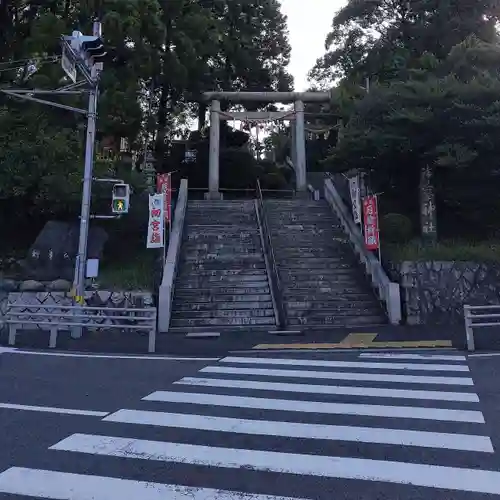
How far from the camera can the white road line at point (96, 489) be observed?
3.45 metres

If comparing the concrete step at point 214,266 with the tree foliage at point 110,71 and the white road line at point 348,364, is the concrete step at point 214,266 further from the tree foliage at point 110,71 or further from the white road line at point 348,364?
the white road line at point 348,364

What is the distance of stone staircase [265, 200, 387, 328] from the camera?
13.5m

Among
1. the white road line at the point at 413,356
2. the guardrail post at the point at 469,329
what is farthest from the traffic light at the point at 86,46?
the guardrail post at the point at 469,329

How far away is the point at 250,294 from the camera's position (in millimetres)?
14250

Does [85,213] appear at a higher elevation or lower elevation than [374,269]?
higher

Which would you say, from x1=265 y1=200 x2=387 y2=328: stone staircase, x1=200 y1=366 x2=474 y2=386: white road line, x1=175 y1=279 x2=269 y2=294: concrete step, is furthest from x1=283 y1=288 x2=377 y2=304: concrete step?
x1=200 y1=366 x2=474 y2=386: white road line

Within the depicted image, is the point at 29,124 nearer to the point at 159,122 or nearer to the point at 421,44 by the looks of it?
the point at 159,122

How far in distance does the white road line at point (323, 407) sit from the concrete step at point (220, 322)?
6584mm

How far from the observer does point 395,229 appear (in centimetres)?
1550

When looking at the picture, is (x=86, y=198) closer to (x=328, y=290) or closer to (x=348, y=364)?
(x=328, y=290)

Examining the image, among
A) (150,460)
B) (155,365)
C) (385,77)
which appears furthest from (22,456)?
(385,77)

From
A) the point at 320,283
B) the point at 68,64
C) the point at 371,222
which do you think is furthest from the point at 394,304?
the point at 68,64

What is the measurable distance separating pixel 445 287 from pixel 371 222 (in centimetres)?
293

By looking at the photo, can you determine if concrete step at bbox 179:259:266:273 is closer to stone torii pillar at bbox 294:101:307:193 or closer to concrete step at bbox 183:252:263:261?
concrete step at bbox 183:252:263:261
